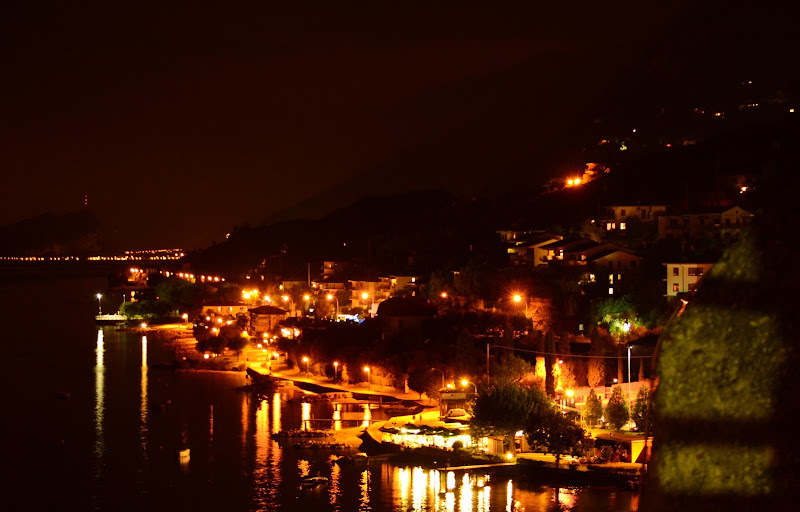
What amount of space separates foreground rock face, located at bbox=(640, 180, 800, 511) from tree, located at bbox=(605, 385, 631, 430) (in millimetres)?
8445

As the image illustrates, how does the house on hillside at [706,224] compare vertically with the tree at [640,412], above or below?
above

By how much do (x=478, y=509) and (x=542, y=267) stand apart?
26.7ft

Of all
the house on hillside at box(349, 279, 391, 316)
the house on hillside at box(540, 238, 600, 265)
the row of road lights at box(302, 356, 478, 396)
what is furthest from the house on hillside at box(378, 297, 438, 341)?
the house on hillside at box(349, 279, 391, 316)

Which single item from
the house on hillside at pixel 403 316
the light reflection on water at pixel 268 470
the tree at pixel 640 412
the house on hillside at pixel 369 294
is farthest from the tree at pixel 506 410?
the house on hillside at pixel 369 294

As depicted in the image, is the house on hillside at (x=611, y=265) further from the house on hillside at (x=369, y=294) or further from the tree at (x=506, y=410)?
the house on hillside at (x=369, y=294)

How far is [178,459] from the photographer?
10383mm

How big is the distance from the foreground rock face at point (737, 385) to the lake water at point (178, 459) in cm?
704

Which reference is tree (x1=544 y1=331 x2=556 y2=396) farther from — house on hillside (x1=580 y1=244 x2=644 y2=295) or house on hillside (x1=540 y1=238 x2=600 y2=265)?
house on hillside (x1=540 y1=238 x2=600 y2=265)

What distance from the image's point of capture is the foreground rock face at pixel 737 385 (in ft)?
4.19

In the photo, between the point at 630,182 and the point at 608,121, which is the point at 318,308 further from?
the point at 608,121

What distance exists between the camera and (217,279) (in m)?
35.9

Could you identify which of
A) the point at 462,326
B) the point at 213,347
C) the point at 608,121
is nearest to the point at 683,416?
the point at 462,326

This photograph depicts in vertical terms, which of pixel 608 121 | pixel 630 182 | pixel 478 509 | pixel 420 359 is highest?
pixel 608 121

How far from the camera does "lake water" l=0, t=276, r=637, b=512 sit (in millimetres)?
8594
